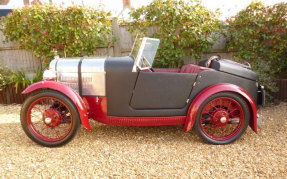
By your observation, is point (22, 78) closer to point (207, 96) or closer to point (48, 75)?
point (48, 75)

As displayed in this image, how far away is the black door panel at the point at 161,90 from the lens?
106 inches

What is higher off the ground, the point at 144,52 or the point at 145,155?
the point at 144,52

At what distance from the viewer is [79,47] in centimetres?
487

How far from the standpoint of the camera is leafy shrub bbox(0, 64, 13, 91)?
4.75m

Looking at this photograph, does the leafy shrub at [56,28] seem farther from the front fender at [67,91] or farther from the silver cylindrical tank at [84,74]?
the front fender at [67,91]

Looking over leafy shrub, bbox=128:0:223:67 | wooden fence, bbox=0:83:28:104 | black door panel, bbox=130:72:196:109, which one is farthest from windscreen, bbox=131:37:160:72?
wooden fence, bbox=0:83:28:104

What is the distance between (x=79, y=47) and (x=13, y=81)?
161 cm

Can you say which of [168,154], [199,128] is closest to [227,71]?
[199,128]

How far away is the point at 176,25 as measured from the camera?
4.67 metres

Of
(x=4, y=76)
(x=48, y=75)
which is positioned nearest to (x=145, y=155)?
(x=48, y=75)

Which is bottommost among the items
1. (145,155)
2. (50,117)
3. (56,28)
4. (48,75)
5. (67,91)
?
(145,155)

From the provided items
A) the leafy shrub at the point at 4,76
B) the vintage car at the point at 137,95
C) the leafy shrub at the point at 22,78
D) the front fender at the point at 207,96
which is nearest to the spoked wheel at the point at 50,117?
the vintage car at the point at 137,95

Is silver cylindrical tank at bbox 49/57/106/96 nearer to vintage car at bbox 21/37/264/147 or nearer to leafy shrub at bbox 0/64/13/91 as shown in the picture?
vintage car at bbox 21/37/264/147

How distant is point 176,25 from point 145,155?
308cm
